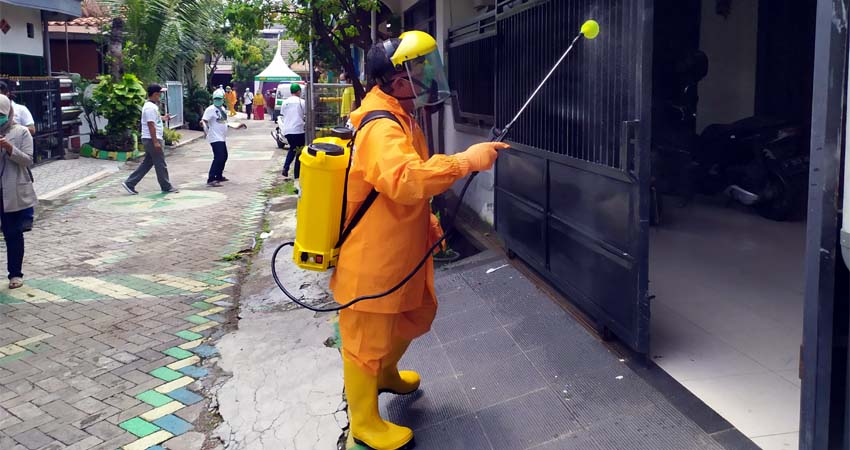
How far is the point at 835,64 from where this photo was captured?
2320mm

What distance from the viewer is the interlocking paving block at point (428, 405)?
4.05 metres

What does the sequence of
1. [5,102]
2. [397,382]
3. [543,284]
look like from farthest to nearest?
[5,102]
[543,284]
[397,382]

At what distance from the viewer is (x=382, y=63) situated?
3611 mm

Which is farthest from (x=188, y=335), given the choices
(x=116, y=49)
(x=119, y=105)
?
(x=116, y=49)

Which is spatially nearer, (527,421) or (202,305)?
(527,421)

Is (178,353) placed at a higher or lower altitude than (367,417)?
lower

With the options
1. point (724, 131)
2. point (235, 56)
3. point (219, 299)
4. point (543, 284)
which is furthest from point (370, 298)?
point (235, 56)

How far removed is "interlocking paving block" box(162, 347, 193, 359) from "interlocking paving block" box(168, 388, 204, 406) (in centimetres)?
61

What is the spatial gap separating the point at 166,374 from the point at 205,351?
0.44 meters

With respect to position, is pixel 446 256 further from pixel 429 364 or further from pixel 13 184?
pixel 13 184

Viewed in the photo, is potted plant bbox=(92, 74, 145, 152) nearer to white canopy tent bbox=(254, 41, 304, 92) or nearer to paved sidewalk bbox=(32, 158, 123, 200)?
paved sidewalk bbox=(32, 158, 123, 200)

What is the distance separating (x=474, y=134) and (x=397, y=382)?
180 inches

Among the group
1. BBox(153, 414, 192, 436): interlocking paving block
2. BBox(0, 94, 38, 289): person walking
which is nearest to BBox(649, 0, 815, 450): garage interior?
BBox(153, 414, 192, 436): interlocking paving block

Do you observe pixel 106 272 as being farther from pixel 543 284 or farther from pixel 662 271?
pixel 662 271
